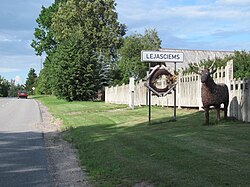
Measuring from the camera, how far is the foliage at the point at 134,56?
181 ft

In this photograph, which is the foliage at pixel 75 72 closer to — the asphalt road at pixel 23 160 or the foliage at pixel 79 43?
the foliage at pixel 79 43

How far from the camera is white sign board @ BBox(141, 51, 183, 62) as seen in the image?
1734 cm

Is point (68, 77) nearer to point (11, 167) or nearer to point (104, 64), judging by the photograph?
point (104, 64)

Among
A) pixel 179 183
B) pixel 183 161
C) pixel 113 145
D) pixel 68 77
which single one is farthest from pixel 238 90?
pixel 68 77

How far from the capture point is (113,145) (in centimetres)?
1195

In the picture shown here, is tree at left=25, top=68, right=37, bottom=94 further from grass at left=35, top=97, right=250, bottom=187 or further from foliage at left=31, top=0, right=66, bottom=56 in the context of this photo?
grass at left=35, top=97, right=250, bottom=187

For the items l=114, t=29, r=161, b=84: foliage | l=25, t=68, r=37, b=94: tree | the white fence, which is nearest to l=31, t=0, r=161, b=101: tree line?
l=114, t=29, r=161, b=84: foliage

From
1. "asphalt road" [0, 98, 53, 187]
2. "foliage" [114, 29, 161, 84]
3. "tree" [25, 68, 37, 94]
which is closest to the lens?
"asphalt road" [0, 98, 53, 187]

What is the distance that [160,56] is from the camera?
17500 millimetres

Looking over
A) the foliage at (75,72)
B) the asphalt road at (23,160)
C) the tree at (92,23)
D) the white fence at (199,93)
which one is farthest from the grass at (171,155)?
the tree at (92,23)

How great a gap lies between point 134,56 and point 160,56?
41690mm

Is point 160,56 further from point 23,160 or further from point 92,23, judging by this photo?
point 92,23

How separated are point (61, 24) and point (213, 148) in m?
53.6

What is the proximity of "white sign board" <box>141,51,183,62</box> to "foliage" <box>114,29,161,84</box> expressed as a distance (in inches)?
1352
